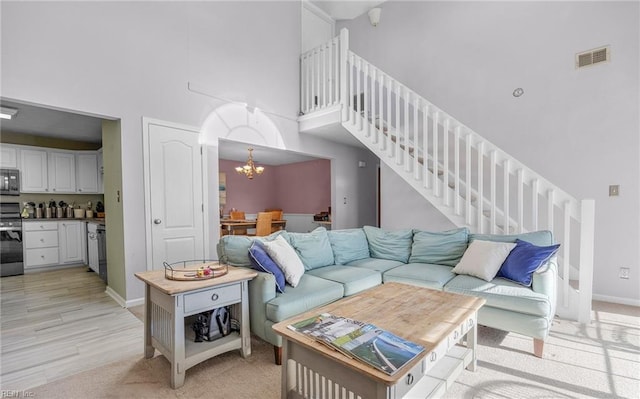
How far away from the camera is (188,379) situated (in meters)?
1.93

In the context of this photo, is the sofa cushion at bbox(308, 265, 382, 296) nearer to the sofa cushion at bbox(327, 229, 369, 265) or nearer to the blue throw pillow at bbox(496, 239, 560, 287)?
the sofa cushion at bbox(327, 229, 369, 265)

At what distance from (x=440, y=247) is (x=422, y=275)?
565 millimetres

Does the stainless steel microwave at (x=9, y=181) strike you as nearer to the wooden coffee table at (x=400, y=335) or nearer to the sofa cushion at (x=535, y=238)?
the wooden coffee table at (x=400, y=335)

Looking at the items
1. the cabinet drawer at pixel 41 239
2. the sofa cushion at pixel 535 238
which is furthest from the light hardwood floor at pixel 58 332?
the sofa cushion at pixel 535 238

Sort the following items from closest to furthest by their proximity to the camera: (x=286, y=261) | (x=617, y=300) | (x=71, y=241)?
(x=286, y=261) < (x=617, y=300) < (x=71, y=241)

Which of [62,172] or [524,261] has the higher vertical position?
[62,172]

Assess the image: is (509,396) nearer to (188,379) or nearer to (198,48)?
(188,379)

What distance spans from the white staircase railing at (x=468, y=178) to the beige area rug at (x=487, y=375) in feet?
2.49

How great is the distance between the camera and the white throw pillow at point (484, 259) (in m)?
2.58

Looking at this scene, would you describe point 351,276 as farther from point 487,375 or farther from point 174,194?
point 174,194

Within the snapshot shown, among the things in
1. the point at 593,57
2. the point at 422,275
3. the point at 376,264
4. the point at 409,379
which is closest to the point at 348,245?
the point at 376,264

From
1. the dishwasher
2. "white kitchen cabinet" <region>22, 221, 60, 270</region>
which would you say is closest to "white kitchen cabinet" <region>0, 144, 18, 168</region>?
"white kitchen cabinet" <region>22, 221, 60, 270</region>

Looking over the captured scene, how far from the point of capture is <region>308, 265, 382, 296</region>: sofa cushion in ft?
8.56

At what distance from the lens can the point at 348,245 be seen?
341cm
